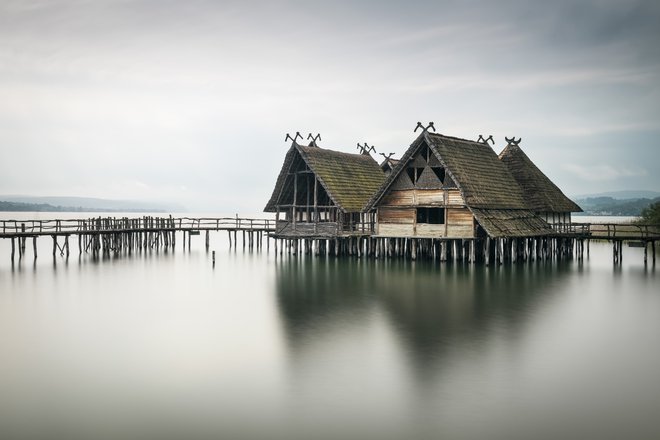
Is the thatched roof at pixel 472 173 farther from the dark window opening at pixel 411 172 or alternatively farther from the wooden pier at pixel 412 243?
the wooden pier at pixel 412 243

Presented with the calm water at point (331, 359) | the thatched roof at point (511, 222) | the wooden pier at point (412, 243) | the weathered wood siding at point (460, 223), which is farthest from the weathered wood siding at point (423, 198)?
the calm water at point (331, 359)

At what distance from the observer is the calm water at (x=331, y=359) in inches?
486

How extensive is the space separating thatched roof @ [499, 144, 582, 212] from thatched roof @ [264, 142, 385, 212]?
31.1 feet

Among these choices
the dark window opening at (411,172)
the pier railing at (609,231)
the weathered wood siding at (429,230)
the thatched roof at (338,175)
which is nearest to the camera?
the pier railing at (609,231)

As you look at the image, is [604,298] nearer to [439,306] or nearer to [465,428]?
[439,306]

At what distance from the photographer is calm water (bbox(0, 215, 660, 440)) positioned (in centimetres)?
1234

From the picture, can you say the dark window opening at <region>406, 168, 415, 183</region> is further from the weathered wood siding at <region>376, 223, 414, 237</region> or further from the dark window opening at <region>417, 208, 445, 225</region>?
the weathered wood siding at <region>376, 223, 414, 237</region>

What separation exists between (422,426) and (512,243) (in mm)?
31673

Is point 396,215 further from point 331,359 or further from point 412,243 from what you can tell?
point 331,359

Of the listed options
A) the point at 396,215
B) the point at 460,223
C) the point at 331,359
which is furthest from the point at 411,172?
the point at 331,359

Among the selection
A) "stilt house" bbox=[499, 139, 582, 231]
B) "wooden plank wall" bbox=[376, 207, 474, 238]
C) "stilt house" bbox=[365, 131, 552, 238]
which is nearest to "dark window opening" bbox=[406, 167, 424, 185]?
"stilt house" bbox=[365, 131, 552, 238]

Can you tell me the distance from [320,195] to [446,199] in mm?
10586

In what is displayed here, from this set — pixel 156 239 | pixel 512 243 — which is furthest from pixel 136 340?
pixel 156 239

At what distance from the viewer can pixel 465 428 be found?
12109mm
